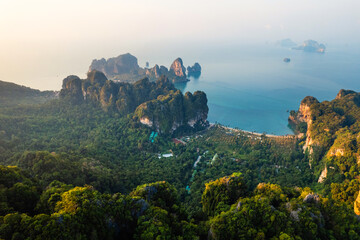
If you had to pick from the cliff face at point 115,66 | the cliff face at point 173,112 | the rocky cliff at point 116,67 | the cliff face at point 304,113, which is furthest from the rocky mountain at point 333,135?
the cliff face at point 115,66

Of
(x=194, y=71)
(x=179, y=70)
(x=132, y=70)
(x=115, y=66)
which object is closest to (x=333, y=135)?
(x=179, y=70)

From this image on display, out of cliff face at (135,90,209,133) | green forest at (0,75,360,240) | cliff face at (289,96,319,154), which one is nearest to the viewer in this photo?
green forest at (0,75,360,240)

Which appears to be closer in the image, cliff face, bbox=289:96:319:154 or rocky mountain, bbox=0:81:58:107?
rocky mountain, bbox=0:81:58:107

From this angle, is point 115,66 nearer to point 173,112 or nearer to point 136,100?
point 136,100

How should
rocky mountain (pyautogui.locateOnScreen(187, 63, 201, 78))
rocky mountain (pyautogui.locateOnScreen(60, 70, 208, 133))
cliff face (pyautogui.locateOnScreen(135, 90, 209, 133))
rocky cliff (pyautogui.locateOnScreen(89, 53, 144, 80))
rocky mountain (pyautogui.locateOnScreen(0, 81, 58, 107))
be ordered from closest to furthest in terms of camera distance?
cliff face (pyautogui.locateOnScreen(135, 90, 209, 133))
rocky mountain (pyautogui.locateOnScreen(0, 81, 58, 107))
rocky mountain (pyautogui.locateOnScreen(60, 70, 208, 133))
rocky cliff (pyautogui.locateOnScreen(89, 53, 144, 80))
rocky mountain (pyautogui.locateOnScreen(187, 63, 201, 78))

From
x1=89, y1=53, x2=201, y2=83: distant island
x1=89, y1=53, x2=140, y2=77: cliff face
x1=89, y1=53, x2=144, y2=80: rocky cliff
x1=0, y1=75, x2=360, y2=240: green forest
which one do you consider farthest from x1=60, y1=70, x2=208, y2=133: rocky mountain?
x1=89, y1=53, x2=140, y2=77: cliff face

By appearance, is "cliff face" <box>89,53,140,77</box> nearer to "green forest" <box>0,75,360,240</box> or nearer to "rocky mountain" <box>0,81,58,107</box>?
"green forest" <box>0,75,360,240</box>
